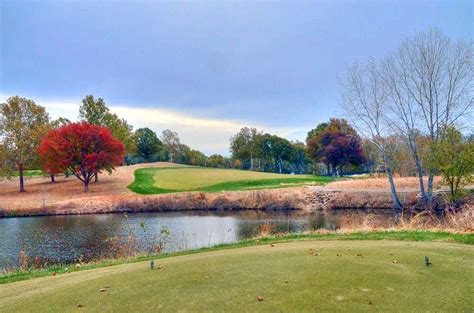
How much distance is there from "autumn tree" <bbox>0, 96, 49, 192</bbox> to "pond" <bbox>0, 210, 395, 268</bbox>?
45.7 feet

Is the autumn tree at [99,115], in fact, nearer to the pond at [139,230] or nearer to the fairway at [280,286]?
the pond at [139,230]

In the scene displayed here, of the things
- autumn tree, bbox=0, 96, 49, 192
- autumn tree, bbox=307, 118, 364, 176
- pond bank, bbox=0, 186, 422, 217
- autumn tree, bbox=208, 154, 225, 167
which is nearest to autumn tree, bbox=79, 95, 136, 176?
autumn tree, bbox=0, 96, 49, 192

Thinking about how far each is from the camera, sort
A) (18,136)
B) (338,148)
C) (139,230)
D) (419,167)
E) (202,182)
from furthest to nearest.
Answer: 1. (338,148)
2. (202,182)
3. (18,136)
4. (419,167)
5. (139,230)

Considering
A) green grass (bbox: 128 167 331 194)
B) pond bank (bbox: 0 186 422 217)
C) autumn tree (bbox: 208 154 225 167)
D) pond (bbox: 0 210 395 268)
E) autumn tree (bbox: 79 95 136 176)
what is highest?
autumn tree (bbox: 79 95 136 176)

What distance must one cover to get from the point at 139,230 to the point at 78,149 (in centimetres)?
2115

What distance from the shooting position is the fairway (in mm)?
4328

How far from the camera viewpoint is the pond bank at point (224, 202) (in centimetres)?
3139

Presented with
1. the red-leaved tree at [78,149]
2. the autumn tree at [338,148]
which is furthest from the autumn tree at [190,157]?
the red-leaved tree at [78,149]

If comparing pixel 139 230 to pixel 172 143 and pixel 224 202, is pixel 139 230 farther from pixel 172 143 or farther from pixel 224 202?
pixel 172 143

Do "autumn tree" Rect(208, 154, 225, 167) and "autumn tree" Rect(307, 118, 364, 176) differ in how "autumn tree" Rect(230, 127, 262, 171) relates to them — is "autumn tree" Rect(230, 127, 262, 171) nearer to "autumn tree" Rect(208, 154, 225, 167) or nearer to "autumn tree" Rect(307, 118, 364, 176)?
"autumn tree" Rect(208, 154, 225, 167)

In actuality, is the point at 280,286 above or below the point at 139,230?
above

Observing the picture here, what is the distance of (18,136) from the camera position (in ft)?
138

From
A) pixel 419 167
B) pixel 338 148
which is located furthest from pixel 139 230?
pixel 338 148

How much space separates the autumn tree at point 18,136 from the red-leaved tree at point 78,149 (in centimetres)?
265
